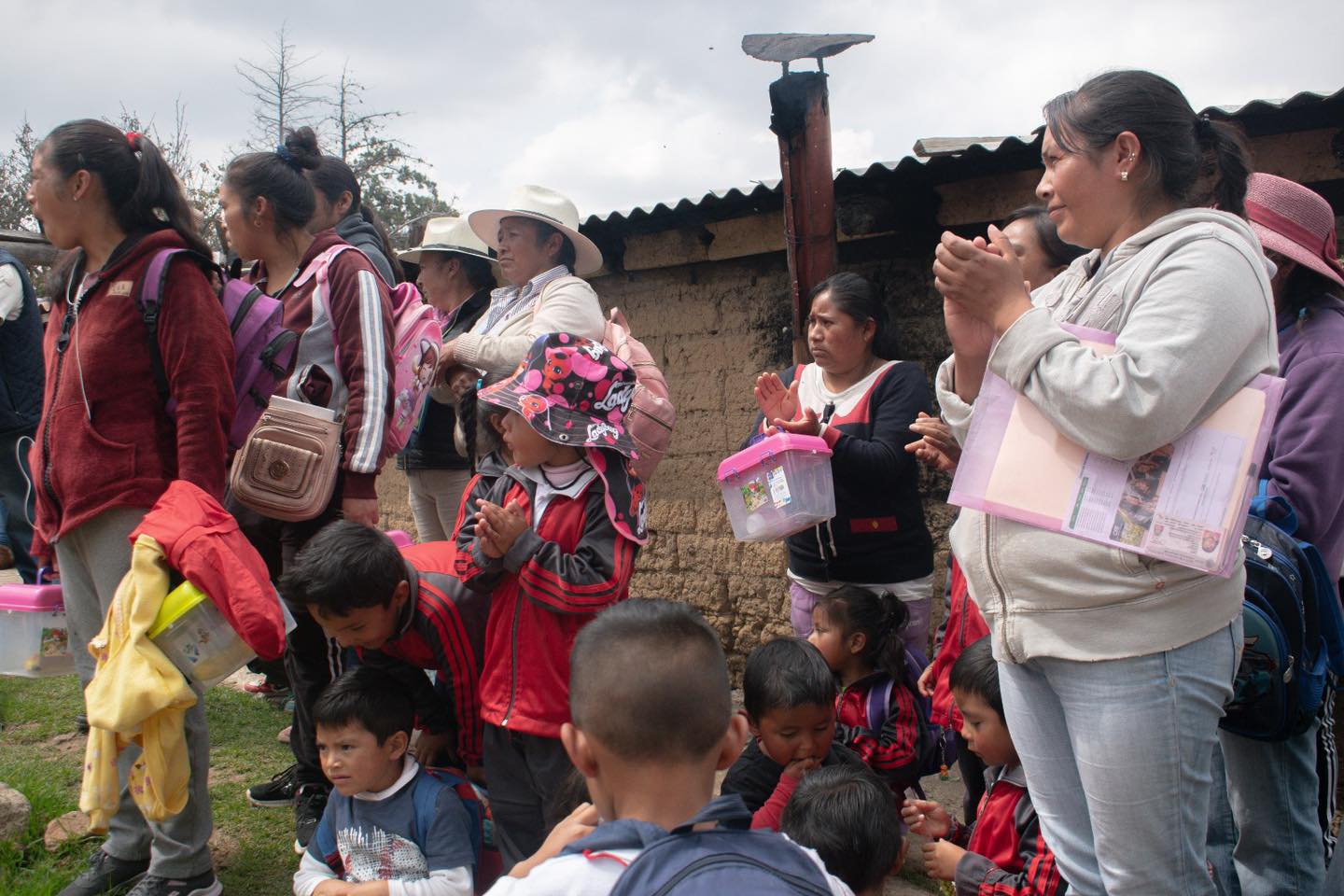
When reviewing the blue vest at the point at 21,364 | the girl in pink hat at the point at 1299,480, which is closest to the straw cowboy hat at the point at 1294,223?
the girl in pink hat at the point at 1299,480

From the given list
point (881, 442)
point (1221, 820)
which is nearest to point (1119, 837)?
point (1221, 820)

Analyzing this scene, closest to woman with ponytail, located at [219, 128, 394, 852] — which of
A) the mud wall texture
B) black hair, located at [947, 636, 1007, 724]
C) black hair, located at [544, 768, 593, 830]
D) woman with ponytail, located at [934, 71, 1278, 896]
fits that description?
black hair, located at [544, 768, 593, 830]

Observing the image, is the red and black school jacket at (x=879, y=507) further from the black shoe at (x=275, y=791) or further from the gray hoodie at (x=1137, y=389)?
the black shoe at (x=275, y=791)

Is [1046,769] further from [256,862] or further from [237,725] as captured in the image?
[237,725]

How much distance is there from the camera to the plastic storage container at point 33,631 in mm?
2896

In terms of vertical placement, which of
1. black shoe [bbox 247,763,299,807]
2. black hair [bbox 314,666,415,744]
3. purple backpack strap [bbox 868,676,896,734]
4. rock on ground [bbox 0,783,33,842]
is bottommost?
black shoe [bbox 247,763,299,807]

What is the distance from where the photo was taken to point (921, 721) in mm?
3201

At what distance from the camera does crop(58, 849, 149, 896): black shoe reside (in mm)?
2730

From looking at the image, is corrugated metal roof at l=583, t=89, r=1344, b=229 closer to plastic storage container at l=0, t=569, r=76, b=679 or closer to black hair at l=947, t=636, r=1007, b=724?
black hair at l=947, t=636, r=1007, b=724

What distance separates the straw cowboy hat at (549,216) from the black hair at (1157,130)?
223 centimetres

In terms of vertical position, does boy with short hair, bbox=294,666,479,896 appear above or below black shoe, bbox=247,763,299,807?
above

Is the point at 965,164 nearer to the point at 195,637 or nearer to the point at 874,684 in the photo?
the point at 874,684

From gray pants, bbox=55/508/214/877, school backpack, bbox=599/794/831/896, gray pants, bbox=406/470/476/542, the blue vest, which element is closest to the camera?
school backpack, bbox=599/794/831/896

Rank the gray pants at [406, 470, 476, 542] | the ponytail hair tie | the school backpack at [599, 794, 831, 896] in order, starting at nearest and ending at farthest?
the school backpack at [599, 794, 831, 896], the ponytail hair tie, the gray pants at [406, 470, 476, 542]
